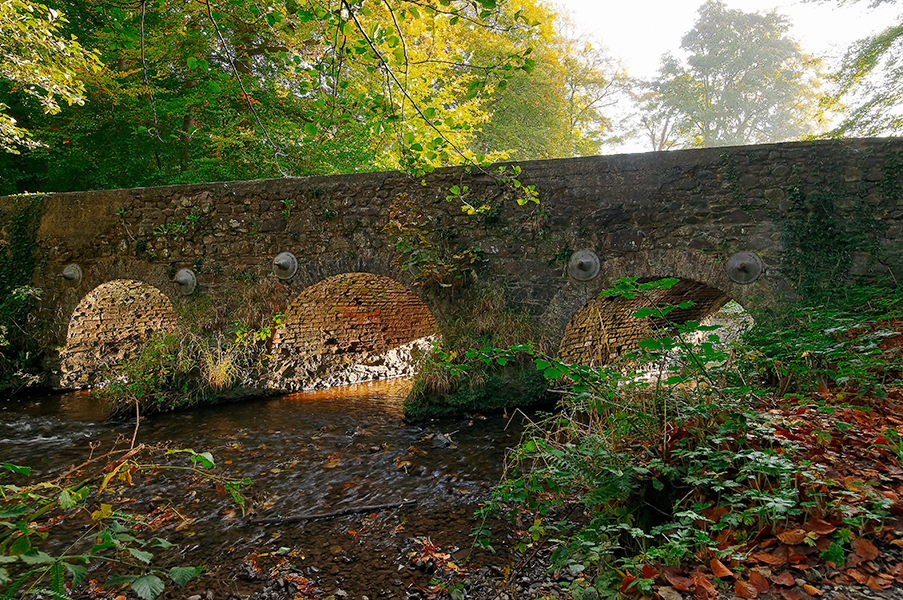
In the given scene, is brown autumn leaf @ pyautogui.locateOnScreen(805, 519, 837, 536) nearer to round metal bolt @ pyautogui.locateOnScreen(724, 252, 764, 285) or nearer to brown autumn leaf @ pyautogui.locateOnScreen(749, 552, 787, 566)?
brown autumn leaf @ pyautogui.locateOnScreen(749, 552, 787, 566)

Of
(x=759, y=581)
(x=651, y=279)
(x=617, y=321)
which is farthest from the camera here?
(x=617, y=321)

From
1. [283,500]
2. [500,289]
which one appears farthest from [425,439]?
[500,289]

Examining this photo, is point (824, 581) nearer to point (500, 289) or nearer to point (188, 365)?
point (500, 289)

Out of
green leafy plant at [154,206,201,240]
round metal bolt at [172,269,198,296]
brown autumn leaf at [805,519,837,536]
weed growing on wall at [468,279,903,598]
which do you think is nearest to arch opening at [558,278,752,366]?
weed growing on wall at [468,279,903,598]

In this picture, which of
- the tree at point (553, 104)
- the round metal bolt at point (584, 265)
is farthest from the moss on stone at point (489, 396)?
the tree at point (553, 104)

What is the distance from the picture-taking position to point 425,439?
487 centimetres

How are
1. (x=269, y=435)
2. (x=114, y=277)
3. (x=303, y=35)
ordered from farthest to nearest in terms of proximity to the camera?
(x=303, y=35), (x=114, y=277), (x=269, y=435)

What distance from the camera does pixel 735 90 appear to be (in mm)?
20578

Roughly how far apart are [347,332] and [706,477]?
664 cm

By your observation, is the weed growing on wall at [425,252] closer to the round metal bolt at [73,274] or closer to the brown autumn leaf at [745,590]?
the brown autumn leaf at [745,590]

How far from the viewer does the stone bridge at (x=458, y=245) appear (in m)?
4.95

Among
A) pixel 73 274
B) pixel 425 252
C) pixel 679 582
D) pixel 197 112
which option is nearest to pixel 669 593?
pixel 679 582

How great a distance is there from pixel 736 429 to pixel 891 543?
0.68 m

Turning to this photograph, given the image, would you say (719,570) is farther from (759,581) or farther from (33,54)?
(33,54)
